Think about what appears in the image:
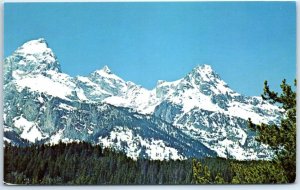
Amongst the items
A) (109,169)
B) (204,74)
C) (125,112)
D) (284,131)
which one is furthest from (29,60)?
(284,131)

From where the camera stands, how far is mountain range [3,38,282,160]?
4.48m

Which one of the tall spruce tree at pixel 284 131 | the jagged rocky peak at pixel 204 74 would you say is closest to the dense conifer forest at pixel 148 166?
the tall spruce tree at pixel 284 131

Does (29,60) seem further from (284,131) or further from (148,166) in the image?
(284,131)

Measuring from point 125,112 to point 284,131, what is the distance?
113cm

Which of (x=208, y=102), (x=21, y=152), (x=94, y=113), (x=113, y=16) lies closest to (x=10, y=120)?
(x=21, y=152)

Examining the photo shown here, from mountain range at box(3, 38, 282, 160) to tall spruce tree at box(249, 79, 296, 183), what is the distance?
0.05m

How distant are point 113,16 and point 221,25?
2.51 ft

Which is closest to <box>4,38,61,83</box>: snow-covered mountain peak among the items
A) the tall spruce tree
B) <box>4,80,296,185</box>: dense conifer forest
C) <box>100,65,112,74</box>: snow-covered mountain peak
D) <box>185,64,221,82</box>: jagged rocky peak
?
<box>100,65,112,74</box>: snow-covered mountain peak

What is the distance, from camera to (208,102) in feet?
15.2

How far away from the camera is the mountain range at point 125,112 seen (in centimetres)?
448

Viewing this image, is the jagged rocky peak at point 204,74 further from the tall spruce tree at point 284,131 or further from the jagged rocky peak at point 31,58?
the jagged rocky peak at point 31,58

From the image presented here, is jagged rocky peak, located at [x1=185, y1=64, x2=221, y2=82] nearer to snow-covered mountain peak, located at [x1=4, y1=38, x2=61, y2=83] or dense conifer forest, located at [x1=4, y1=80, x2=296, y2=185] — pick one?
dense conifer forest, located at [x1=4, y1=80, x2=296, y2=185]

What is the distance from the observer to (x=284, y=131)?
4.55 metres

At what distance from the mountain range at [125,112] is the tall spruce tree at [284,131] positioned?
0.16 ft
